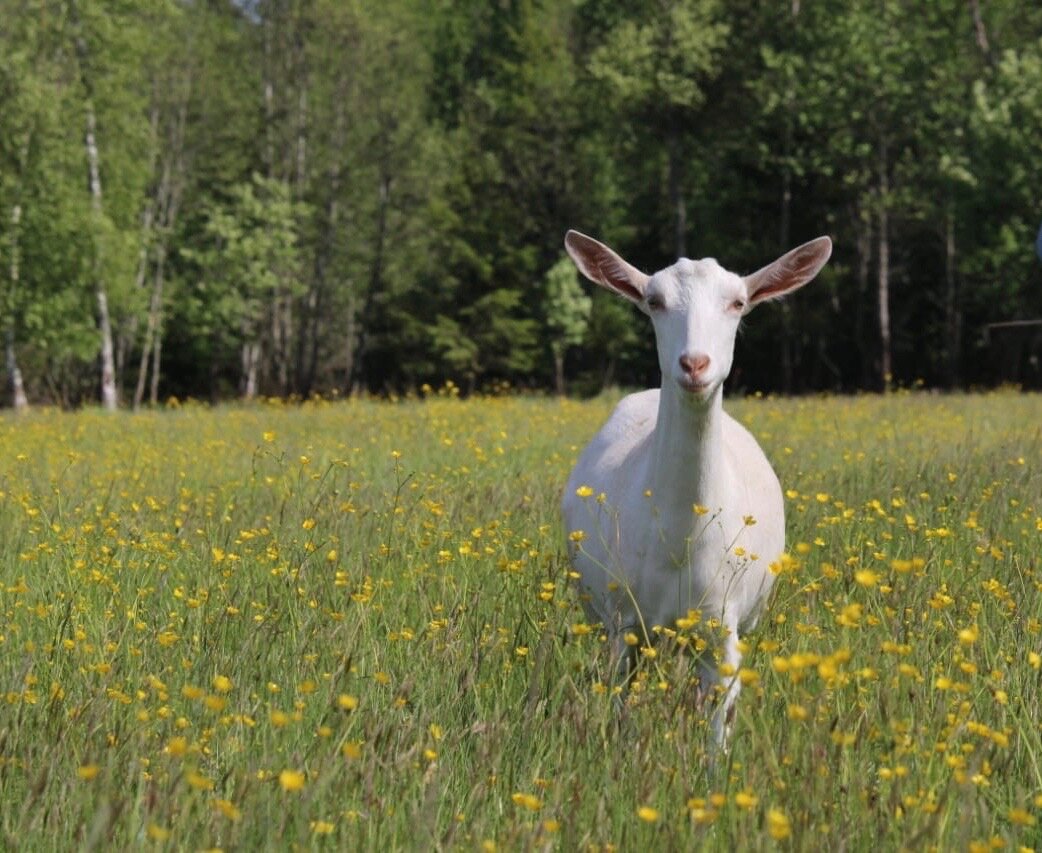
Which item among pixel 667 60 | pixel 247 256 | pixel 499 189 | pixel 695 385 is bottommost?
pixel 695 385

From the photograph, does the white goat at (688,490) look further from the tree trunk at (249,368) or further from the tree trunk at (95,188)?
the tree trunk at (249,368)

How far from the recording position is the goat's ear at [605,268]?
14.9 ft

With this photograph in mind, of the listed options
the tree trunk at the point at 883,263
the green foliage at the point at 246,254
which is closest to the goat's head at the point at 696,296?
the tree trunk at the point at 883,263

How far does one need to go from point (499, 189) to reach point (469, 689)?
37.6 meters

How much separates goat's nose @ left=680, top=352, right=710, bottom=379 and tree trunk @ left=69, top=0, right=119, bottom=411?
24944mm

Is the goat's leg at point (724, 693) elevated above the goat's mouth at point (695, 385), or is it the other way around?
the goat's mouth at point (695, 385)

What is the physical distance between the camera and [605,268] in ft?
15.1

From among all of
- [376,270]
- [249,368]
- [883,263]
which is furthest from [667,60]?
[249,368]

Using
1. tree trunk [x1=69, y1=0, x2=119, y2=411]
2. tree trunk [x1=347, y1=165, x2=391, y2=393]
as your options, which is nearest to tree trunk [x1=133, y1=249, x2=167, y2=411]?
tree trunk [x1=69, y1=0, x2=119, y2=411]

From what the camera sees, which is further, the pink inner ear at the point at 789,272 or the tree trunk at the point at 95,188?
the tree trunk at the point at 95,188

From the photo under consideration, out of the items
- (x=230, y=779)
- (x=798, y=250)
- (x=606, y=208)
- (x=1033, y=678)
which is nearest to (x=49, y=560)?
(x=230, y=779)

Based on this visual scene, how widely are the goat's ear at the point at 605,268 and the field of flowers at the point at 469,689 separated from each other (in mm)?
1122

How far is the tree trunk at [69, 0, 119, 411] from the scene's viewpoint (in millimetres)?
27391

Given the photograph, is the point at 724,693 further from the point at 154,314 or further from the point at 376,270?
the point at 376,270
